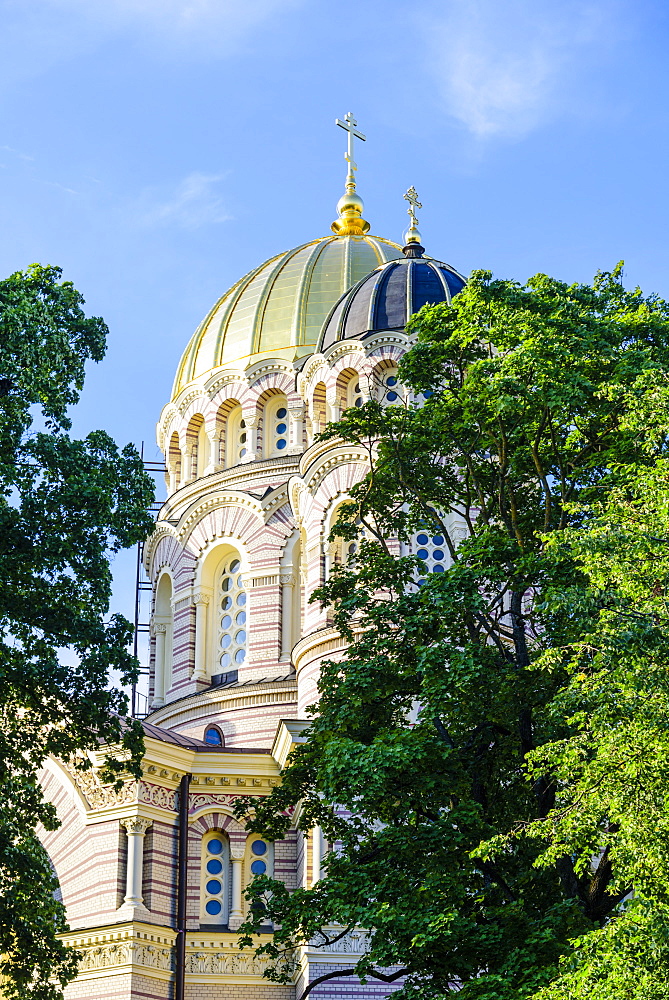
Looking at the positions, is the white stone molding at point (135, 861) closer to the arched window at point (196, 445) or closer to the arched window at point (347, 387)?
the arched window at point (347, 387)

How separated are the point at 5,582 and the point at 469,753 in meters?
5.46

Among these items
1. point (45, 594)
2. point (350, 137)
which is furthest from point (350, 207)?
point (45, 594)

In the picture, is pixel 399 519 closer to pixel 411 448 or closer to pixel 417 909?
pixel 411 448

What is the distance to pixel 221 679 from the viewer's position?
32250 mm

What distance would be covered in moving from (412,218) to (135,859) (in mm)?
17599

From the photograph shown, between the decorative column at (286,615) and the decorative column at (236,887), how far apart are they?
6.04 m

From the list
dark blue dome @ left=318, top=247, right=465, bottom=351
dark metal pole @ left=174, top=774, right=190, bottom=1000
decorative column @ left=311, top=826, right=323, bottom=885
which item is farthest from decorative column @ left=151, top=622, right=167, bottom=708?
decorative column @ left=311, top=826, right=323, bottom=885

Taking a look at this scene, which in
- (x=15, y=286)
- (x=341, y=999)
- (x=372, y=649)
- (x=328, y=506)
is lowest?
(x=341, y=999)

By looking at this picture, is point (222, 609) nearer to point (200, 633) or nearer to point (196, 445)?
point (200, 633)

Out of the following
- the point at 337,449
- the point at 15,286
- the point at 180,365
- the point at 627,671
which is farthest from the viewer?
the point at 180,365

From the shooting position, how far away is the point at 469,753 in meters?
16.2

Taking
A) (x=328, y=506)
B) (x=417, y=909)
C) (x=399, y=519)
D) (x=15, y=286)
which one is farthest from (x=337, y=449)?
(x=417, y=909)

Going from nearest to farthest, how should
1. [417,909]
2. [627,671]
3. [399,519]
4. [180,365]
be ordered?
[627,671] → [417,909] → [399,519] → [180,365]

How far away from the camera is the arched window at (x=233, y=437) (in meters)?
35.1
